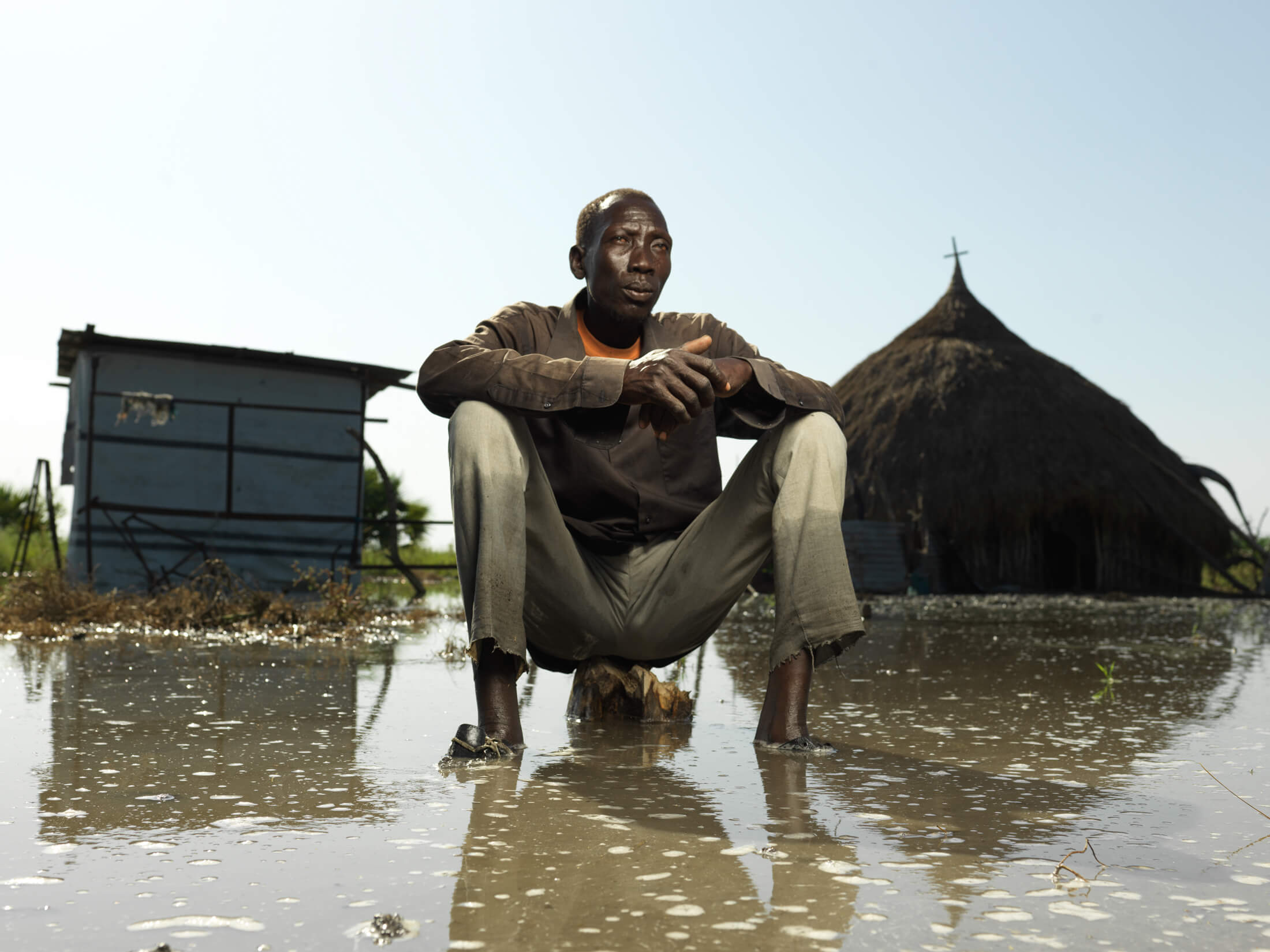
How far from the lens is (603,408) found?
7.07 ft

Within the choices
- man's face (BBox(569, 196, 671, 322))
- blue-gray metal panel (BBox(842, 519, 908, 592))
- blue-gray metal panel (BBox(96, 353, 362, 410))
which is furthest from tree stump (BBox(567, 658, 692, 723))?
blue-gray metal panel (BBox(842, 519, 908, 592))

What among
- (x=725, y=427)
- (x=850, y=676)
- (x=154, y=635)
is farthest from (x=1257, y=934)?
(x=154, y=635)

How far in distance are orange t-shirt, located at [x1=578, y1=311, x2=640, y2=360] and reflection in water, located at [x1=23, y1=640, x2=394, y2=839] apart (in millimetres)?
1064

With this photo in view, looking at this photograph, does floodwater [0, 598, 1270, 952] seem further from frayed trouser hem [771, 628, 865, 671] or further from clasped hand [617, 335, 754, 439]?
clasped hand [617, 335, 754, 439]

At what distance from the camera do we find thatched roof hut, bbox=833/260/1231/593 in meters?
15.9

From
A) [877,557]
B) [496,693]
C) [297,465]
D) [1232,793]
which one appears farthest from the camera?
[877,557]

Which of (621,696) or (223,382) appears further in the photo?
(223,382)

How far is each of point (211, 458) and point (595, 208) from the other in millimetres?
11204

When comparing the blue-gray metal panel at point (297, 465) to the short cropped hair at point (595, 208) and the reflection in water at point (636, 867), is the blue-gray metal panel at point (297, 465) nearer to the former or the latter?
the short cropped hair at point (595, 208)

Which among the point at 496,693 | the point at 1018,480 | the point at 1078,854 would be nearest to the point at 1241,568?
the point at 1018,480

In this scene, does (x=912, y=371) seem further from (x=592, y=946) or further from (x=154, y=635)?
(x=592, y=946)

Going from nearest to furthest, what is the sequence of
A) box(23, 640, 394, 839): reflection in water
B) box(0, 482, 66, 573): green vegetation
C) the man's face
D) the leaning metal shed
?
1. box(23, 640, 394, 839): reflection in water
2. the man's face
3. the leaning metal shed
4. box(0, 482, 66, 573): green vegetation

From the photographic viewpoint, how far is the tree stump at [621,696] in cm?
260

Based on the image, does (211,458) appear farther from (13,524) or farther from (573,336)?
(573,336)
